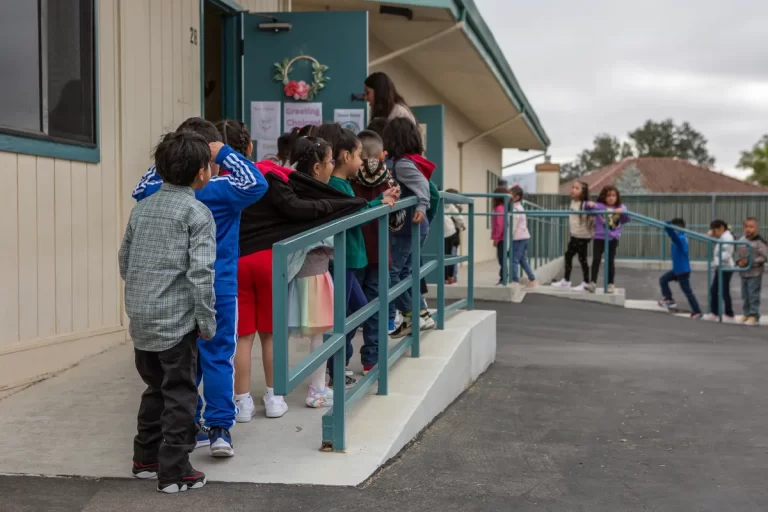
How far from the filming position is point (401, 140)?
216 inches

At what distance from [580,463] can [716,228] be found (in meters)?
10.2

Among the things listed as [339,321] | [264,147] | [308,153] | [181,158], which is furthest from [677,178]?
[181,158]

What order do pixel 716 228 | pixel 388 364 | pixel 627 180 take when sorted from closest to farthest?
pixel 388 364
pixel 716 228
pixel 627 180

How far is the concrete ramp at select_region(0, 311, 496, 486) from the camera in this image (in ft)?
12.2

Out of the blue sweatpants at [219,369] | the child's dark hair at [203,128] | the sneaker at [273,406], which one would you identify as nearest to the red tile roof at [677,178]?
the sneaker at [273,406]

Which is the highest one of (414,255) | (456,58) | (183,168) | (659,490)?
(456,58)

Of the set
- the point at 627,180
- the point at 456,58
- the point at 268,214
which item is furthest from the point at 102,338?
the point at 627,180

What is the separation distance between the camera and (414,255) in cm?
539

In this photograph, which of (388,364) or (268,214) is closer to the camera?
(268,214)

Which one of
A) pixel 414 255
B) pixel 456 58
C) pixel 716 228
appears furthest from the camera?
pixel 716 228

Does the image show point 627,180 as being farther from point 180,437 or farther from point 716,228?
point 180,437

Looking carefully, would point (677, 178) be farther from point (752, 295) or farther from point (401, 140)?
point (401, 140)

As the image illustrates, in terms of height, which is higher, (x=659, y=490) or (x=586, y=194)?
(x=586, y=194)

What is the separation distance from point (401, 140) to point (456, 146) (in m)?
12.5
